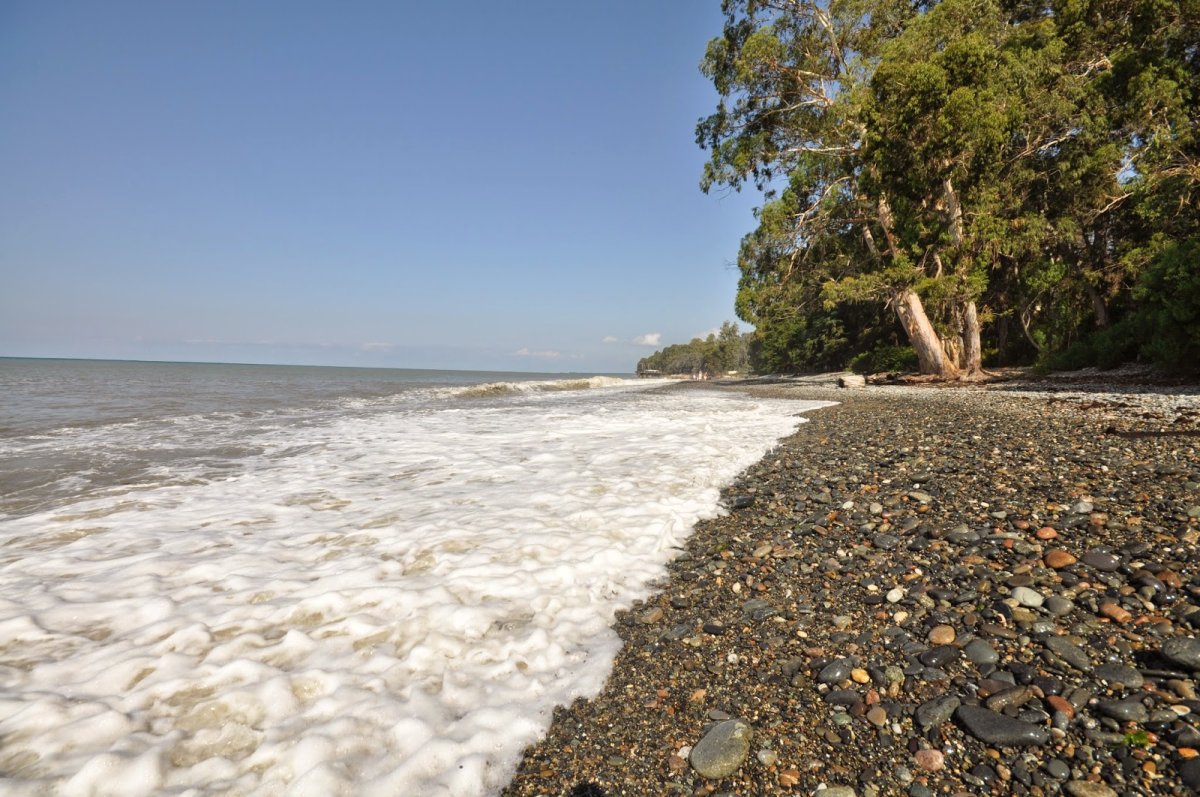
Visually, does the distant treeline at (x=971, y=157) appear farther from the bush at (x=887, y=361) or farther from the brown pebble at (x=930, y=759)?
the brown pebble at (x=930, y=759)

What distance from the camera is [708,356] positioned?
4744 inches

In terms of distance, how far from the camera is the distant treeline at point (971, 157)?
18984 mm

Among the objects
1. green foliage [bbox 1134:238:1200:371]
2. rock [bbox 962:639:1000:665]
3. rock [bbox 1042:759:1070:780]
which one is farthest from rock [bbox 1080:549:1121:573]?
green foliage [bbox 1134:238:1200:371]

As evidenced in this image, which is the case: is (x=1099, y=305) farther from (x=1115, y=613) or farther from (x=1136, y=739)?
(x=1136, y=739)

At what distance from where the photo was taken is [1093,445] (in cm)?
643

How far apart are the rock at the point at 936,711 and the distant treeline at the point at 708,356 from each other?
339ft

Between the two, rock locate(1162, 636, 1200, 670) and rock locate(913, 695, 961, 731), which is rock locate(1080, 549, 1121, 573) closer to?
rock locate(1162, 636, 1200, 670)

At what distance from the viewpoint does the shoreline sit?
2.22 metres

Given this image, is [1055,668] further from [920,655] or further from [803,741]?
[803,741]

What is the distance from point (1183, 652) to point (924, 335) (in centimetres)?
2419

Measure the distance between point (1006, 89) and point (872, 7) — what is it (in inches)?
291

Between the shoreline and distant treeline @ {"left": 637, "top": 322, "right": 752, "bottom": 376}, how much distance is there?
101 m

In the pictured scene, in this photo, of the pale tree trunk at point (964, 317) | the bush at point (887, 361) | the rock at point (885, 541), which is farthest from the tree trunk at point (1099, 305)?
the rock at point (885, 541)

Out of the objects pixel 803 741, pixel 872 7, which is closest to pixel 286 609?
pixel 803 741
